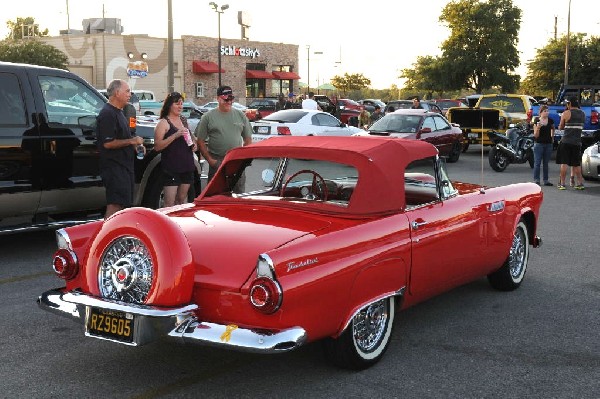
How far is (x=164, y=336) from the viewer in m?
4.08

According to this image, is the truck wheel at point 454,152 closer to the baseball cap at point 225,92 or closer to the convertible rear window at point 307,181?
the baseball cap at point 225,92

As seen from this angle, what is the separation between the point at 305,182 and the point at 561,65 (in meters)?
60.4

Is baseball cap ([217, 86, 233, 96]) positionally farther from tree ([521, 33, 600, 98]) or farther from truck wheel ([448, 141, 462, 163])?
tree ([521, 33, 600, 98])

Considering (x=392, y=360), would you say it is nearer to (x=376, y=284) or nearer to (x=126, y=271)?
(x=376, y=284)

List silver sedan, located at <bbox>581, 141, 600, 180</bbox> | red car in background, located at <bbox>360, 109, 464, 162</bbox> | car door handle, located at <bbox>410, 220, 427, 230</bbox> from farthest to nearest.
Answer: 1. red car in background, located at <bbox>360, 109, 464, 162</bbox>
2. silver sedan, located at <bbox>581, 141, 600, 180</bbox>
3. car door handle, located at <bbox>410, 220, 427, 230</bbox>

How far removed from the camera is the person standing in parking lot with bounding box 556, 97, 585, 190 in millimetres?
14812

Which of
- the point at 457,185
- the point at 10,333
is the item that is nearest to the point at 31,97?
the point at 10,333

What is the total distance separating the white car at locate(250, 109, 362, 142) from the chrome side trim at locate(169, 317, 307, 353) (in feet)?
52.8

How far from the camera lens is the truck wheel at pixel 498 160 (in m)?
19.4

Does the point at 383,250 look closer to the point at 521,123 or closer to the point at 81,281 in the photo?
the point at 81,281

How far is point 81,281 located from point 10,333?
1304 millimetres

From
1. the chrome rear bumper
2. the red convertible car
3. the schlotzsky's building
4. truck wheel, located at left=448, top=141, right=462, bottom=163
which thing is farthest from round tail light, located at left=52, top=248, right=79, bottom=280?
the schlotzsky's building

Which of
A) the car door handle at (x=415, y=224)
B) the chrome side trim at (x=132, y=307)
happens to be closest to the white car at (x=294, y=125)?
the car door handle at (x=415, y=224)

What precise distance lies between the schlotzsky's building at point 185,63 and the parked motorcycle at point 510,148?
3902cm
